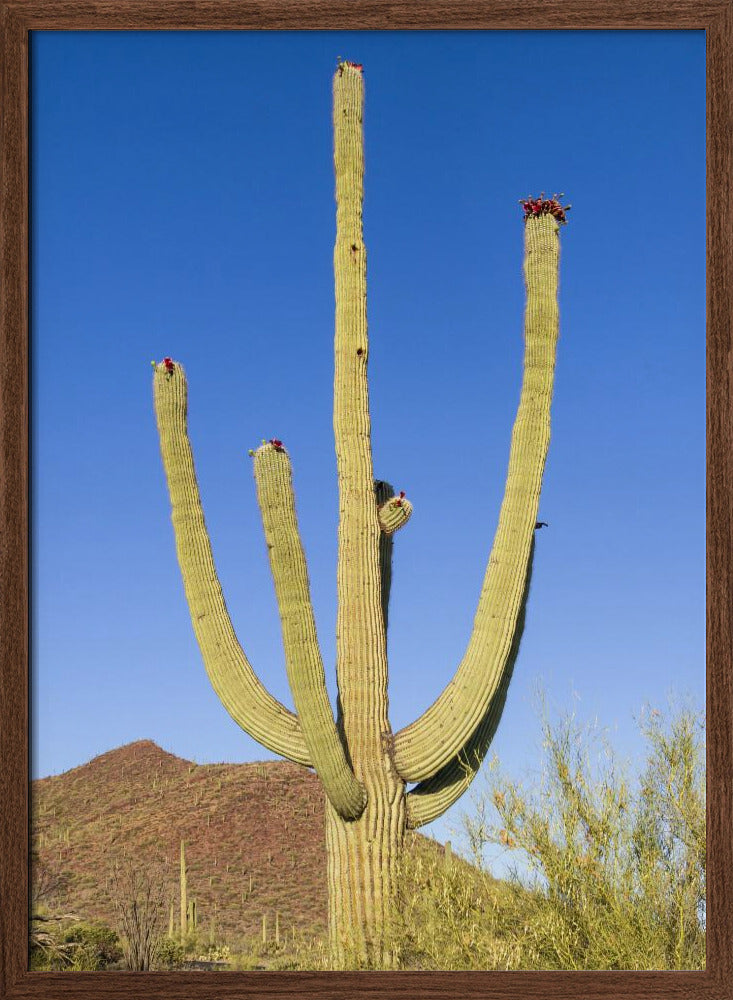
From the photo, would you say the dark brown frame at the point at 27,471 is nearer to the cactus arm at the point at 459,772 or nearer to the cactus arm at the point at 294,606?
the cactus arm at the point at 294,606

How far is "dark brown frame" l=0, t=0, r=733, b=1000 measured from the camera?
655 cm

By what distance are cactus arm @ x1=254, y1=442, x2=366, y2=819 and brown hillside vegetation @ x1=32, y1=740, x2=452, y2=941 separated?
272cm

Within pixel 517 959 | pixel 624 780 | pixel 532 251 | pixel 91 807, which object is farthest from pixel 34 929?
pixel 91 807

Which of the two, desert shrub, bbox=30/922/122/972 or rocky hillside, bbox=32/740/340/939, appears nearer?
desert shrub, bbox=30/922/122/972

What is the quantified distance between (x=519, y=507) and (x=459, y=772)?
199 cm

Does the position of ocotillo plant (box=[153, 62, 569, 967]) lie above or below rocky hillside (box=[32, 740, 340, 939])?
above

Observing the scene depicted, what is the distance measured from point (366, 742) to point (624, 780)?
1759 millimetres

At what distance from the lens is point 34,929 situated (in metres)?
6.93

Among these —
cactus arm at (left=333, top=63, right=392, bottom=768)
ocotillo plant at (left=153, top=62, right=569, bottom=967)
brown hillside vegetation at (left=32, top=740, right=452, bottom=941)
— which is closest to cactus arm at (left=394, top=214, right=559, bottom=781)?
ocotillo plant at (left=153, top=62, right=569, bottom=967)

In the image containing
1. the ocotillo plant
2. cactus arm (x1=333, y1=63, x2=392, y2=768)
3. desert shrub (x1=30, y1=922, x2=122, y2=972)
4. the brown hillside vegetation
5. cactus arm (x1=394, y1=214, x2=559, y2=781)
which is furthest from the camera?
the brown hillside vegetation

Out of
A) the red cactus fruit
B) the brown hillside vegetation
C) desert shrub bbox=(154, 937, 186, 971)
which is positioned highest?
the red cactus fruit

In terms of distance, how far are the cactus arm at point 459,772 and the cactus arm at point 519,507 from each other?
159 mm

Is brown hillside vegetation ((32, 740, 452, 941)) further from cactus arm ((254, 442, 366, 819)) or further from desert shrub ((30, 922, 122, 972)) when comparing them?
cactus arm ((254, 442, 366, 819))

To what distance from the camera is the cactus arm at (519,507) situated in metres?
9.07
